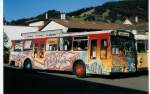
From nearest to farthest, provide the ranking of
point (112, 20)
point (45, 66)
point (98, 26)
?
point (112, 20)
point (98, 26)
point (45, 66)

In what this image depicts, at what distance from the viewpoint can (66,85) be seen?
1015 cm

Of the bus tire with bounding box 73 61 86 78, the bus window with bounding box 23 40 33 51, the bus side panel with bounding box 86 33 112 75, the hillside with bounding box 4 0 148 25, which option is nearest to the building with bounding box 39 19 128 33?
the bus side panel with bounding box 86 33 112 75

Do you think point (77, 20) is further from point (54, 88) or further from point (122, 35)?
point (122, 35)

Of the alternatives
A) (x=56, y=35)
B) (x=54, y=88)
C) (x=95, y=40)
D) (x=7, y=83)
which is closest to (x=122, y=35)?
(x=95, y=40)

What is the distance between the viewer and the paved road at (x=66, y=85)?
9.07 meters

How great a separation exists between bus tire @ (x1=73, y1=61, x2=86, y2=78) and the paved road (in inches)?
14.2

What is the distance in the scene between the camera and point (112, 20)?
945 cm

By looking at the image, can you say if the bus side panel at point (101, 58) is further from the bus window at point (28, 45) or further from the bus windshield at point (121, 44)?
the bus window at point (28, 45)

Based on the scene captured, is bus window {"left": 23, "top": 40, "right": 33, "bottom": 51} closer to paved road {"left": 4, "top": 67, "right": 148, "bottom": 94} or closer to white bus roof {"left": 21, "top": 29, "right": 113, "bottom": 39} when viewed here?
white bus roof {"left": 21, "top": 29, "right": 113, "bottom": 39}

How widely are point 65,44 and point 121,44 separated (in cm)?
177

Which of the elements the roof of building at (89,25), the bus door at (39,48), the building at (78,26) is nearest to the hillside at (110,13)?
the roof of building at (89,25)

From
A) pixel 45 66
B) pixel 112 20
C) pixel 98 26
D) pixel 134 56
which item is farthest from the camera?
pixel 45 66

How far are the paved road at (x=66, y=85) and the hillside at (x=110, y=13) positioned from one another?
139 centimetres

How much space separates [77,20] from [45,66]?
401 centimetres
